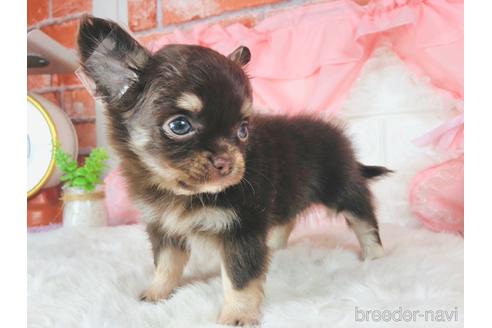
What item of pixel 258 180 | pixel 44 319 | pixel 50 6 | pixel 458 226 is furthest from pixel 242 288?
pixel 50 6

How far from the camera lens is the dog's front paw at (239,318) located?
1018mm

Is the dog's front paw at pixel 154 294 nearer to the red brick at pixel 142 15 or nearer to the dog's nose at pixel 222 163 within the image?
the dog's nose at pixel 222 163

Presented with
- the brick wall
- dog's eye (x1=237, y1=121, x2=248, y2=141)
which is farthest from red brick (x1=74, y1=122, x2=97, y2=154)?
dog's eye (x1=237, y1=121, x2=248, y2=141)

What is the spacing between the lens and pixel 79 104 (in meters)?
2.69

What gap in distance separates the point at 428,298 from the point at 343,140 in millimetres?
654

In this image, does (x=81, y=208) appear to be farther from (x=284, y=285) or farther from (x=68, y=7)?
(x=284, y=285)

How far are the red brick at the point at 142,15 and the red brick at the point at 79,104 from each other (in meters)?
0.53

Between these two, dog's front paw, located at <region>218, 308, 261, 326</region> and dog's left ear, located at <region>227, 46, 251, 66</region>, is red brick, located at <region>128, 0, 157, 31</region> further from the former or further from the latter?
dog's front paw, located at <region>218, 308, 261, 326</region>

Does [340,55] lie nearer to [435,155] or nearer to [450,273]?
[435,155]

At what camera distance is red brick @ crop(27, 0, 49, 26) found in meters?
2.46

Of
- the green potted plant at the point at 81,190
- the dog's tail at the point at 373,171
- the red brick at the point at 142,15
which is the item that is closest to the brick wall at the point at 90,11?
the red brick at the point at 142,15

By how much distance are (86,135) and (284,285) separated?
1.89m
